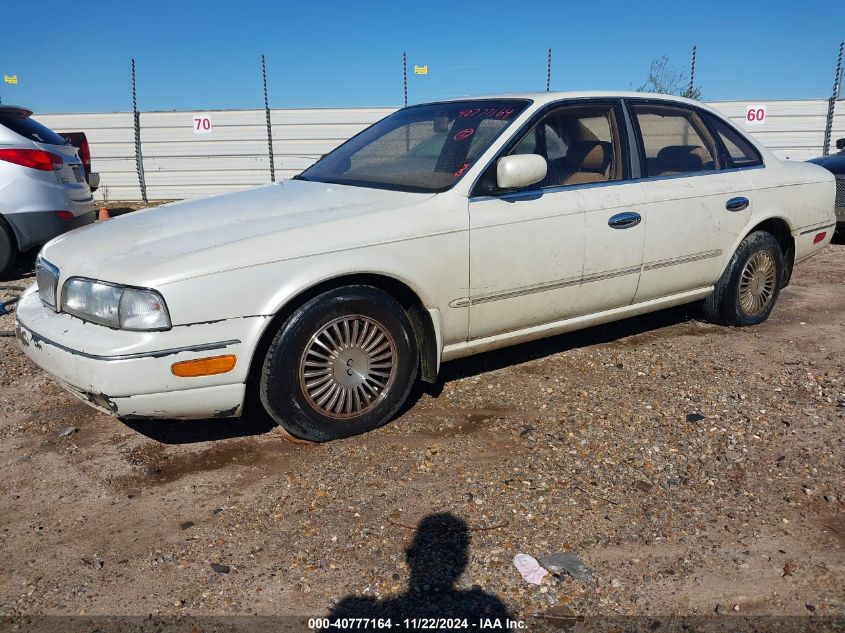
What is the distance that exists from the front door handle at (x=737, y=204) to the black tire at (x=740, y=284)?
0.85 feet

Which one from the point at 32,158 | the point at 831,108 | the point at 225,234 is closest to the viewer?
the point at 225,234

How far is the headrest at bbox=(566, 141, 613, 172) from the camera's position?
13.0 ft

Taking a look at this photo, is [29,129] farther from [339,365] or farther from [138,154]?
[138,154]

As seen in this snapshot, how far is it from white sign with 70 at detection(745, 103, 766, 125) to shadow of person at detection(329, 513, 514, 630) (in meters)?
14.9

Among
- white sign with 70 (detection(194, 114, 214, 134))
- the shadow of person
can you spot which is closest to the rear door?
the shadow of person

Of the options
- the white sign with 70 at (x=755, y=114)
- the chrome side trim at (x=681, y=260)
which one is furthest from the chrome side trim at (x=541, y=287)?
the white sign with 70 at (x=755, y=114)

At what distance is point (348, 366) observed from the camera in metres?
3.26

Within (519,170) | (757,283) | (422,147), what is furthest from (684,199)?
(422,147)

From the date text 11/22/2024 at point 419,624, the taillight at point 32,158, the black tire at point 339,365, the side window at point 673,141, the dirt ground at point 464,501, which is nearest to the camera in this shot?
the date text 11/22/2024 at point 419,624

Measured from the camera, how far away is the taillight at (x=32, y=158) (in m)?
6.42

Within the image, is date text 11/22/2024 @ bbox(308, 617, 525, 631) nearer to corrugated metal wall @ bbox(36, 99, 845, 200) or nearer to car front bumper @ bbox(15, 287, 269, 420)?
car front bumper @ bbox(15, 287, 269, 420)

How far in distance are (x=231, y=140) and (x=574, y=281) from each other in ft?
42.4

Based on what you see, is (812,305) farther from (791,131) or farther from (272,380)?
(791,131)

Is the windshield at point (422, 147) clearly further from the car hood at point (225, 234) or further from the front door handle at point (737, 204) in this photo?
the front door handle at point (737, 204)
